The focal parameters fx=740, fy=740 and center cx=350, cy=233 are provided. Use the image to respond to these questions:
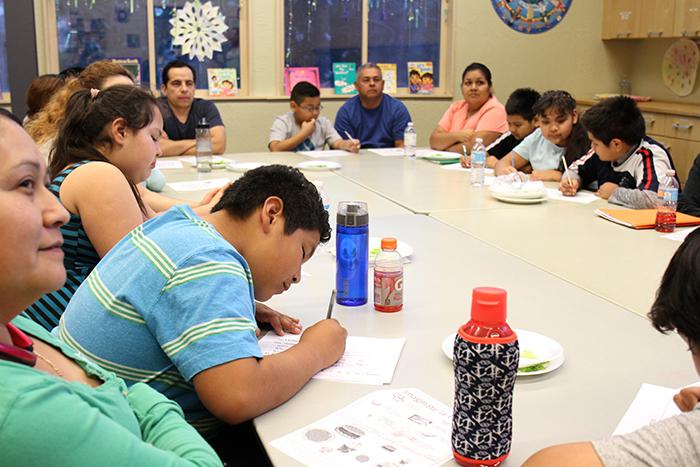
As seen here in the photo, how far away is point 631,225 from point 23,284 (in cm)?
221

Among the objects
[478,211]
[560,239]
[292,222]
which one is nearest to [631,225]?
[560,239]

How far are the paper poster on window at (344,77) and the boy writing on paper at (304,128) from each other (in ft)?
3.63

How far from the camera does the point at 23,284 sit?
787mm

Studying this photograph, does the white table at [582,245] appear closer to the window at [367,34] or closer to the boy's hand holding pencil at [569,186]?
the boy's hand holding pencil at [569,186]

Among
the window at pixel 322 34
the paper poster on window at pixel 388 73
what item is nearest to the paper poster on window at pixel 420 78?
the paper poster on window at pixel 388 73

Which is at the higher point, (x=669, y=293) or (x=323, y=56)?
(x=323, y=56)

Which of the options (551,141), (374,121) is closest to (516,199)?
(551,141)

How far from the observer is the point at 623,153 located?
10.5 ft

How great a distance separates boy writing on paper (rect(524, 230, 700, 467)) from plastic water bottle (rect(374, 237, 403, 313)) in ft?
2.21

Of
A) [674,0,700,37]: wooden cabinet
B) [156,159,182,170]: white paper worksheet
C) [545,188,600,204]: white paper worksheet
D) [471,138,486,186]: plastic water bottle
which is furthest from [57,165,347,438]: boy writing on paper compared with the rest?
[674,0,700,37]: wooden cabinet

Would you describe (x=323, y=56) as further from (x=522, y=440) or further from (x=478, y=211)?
(x=522, y=440)

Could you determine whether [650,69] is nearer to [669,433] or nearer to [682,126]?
[682,126]

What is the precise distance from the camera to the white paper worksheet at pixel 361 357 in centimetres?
134

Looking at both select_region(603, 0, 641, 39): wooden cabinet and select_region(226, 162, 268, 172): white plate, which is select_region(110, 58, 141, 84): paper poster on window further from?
select_region(603, 0, 641, 39): wooden cabinet
